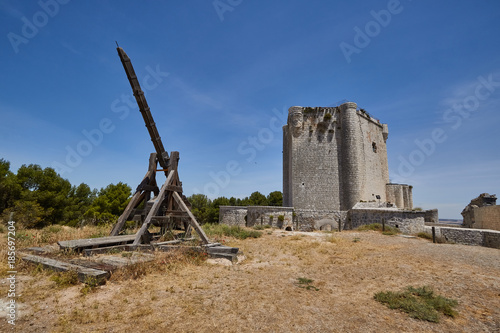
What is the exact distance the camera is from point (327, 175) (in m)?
23.6

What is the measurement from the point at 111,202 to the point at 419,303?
27268mm

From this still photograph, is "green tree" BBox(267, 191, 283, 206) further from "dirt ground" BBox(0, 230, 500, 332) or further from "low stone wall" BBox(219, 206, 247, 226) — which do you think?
"dirt ground" BBox(0, 230, 500, 332)

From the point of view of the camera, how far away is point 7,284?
4227mm

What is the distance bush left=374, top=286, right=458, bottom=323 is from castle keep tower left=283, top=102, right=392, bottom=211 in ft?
61.1

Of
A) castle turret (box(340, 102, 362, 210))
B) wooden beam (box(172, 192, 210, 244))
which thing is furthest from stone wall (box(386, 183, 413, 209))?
wooden beam (box(172, 192, 210, 244))

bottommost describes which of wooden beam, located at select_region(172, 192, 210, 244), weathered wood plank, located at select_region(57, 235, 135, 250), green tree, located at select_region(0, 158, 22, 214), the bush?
the bush

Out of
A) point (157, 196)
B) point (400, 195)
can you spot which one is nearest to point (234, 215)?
point (157, 196)

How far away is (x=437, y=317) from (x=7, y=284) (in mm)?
6920

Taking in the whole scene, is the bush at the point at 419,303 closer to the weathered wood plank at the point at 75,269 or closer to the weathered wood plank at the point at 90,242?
the weathered wood plank at the point at 75,269

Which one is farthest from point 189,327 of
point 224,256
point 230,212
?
point 230,212

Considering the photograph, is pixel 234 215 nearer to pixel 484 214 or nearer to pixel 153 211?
pixel 153 211

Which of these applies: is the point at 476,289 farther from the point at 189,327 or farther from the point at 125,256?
the point at 125,256

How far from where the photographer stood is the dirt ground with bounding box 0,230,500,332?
10.8 feet

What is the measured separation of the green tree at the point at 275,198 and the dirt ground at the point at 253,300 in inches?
1377
